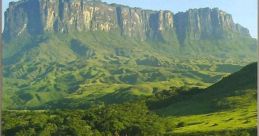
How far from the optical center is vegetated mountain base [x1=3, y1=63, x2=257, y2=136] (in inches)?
2918

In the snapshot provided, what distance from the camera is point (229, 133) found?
61906 mm

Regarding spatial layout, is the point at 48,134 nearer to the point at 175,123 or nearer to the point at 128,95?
the point at 175,123

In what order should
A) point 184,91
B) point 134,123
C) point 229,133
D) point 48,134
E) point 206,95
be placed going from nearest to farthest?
point 229,133 < point 48,134 < point 134,123 < point 206,95 < point 184,91

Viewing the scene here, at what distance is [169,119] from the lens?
90.6 m

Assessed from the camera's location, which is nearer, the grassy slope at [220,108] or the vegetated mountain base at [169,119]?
the vegetated mountain base at [169,119]

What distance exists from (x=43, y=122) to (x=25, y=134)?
7.38m

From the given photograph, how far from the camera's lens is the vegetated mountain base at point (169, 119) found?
74.1 meters

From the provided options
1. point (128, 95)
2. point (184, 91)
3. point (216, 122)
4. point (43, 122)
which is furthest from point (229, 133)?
point (128, 95)

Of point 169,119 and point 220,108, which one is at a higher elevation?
point 220,108

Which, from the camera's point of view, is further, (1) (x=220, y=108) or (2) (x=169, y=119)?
(1) (x=220, y=108)

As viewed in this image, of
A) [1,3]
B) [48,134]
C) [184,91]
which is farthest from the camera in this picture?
[184,91]

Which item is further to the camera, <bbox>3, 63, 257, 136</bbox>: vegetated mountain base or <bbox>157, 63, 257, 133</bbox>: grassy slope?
<bbox>157, 63, 257, 133</bbox>: grassy slope

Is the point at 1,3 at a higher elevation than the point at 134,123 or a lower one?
higher

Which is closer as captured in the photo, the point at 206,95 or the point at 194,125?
the point at 194,125
